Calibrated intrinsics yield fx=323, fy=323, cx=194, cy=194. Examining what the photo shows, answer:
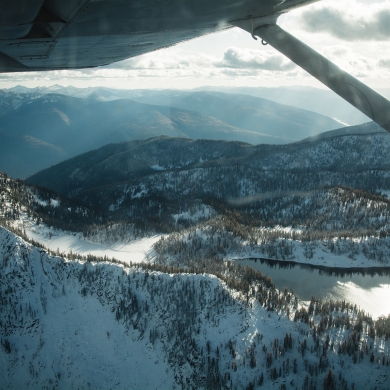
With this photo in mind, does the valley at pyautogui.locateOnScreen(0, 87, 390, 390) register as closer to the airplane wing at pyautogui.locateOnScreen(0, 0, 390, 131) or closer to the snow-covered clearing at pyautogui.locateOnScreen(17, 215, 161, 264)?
the snow-covered clearing at pyautogui.locateOnScreen(17, 215, 161, 264)

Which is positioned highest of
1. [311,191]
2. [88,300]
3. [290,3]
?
[290,3]

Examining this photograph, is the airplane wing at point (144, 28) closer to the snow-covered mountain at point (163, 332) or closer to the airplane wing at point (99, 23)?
the airplane wing at point (99, 23)

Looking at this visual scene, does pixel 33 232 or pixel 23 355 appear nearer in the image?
pixel 23 355

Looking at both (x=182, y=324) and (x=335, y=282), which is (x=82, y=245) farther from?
(x=335, y=282)

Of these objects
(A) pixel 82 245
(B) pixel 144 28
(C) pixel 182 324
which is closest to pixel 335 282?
(C) pixel 182 324

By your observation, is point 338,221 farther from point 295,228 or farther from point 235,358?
point 235,358

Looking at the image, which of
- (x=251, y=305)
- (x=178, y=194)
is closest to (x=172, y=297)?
(x=251, y=305)

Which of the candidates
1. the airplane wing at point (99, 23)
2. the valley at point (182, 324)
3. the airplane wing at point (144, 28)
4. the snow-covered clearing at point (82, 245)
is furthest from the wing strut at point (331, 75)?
the snow-covered clearing at point (82, 245)

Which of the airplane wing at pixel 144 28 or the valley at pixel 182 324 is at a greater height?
the airplane wing at pixel 144 28
